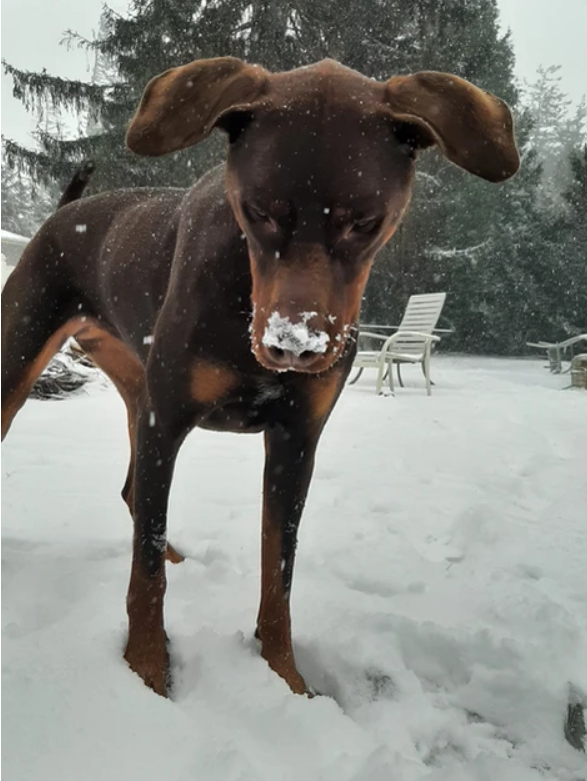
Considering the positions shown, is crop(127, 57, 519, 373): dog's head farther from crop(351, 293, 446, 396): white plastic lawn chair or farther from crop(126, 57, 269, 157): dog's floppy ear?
crop(351, 293, 446, 396): white plastic lawn chair

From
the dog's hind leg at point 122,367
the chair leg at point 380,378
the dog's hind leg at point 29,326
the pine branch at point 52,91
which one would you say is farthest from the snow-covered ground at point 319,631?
the pine branch at point 52,91

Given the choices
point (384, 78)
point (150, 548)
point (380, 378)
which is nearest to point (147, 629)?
point (150, 548)

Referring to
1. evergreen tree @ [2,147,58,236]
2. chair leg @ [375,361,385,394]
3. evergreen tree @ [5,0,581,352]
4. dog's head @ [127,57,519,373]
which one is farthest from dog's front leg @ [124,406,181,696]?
evergreen tree @ [2,147,58,236]

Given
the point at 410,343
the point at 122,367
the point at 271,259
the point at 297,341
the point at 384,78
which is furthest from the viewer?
the point at 384,78

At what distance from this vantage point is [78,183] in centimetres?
255

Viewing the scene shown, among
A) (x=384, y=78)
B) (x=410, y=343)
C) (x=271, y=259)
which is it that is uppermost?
(x=384, y=78)

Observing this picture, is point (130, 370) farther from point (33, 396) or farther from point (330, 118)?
point (33, 396)

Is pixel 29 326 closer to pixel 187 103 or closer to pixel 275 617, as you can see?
pixel 187 103

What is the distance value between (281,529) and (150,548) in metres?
0.33

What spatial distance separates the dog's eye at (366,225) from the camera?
1197mm

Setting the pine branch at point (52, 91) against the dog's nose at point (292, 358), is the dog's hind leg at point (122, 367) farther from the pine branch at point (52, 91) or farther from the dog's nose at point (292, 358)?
the pine branch at point (52, 91)

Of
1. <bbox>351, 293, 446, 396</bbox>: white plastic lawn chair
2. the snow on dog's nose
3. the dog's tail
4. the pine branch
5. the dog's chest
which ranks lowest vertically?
<bbox>351, 293, 446, 396</bbox>: white plastic lawn chair

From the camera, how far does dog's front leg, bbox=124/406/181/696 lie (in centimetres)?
142

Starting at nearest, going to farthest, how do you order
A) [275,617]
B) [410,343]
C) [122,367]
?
[275,617], [122,367], [410,343]
